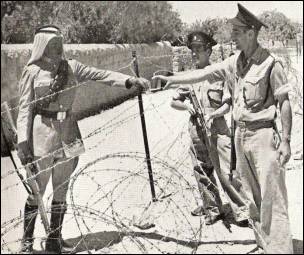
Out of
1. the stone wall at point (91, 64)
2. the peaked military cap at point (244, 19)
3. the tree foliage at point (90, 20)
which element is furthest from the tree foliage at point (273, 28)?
the tree foliage at point (90, 20)

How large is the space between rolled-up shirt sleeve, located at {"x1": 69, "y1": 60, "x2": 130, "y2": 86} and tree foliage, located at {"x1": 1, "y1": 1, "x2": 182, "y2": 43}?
9855mm

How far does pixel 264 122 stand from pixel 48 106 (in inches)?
78.2

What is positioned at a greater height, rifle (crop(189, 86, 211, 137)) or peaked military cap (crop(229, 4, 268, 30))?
peaked military cap (crop(229, 4, 268, 30))

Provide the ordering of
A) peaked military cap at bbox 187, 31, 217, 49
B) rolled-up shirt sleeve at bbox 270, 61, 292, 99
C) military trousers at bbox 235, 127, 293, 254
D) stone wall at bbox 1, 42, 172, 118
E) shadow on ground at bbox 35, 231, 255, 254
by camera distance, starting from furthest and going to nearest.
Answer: stone wall at bbox 1, 42, 172, 118, peaked military cap at bbox 187, 31, 217, 49, shadow on ground at bbox 35, 231, 255, 254, military trousers at bbox 235, 127, 293, 254, rolled-up shirt sleeve at bbox 270, 61, 292, 99

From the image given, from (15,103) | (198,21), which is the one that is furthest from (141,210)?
(198,21)

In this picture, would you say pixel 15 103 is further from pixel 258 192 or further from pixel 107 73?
pixel 258 192

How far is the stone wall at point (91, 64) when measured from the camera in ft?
31.1

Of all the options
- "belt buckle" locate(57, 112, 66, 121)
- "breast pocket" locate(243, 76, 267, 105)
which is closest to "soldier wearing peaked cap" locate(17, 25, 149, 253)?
"belt buckle" locate(57, 112, 66, 121)

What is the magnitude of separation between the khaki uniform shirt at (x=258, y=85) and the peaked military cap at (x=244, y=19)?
194mm

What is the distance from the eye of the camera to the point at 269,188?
4203 millimetres

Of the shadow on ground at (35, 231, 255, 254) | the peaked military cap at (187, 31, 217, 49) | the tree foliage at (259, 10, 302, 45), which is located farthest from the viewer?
the tree foliage at (259, 10, 302, 45)

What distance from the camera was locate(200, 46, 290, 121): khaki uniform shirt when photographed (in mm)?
4137

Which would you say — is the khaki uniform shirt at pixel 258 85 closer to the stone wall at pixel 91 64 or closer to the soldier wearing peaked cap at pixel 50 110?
the soldier wearing peaked cap at pixel 50 110

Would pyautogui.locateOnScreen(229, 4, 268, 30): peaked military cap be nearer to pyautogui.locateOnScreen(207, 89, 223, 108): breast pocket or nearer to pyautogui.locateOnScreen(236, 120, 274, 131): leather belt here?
pyautogui.locateOnScreen(236, 120, 274, 131): leather belt
